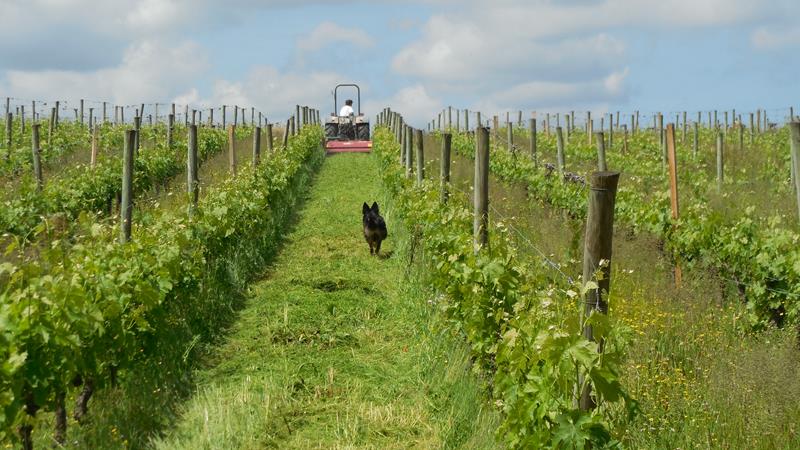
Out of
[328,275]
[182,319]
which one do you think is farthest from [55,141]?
[182,319]

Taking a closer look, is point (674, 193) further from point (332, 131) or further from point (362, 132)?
point (332, 131)

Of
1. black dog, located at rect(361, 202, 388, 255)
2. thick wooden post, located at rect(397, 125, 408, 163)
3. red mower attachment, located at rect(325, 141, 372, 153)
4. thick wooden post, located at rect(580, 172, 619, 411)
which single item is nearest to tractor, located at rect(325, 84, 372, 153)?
red mower attachment, located at rect(325, 141, 372, 153)

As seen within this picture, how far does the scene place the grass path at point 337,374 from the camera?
5.91 meters

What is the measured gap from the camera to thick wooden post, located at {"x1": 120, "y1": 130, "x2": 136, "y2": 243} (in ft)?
27.5

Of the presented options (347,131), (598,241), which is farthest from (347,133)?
(598,241)

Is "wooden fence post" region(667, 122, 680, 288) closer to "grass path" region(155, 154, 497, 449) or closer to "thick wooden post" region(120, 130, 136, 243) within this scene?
"grass path" region(155, 154, 497, 449)

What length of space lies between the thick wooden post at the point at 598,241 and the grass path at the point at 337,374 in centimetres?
157

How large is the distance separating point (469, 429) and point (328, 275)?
5.54 m

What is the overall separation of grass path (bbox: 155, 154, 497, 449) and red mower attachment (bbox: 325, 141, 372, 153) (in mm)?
22424

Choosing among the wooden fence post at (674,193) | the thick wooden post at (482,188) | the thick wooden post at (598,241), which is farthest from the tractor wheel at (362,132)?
the thick wooden post at (598,241)

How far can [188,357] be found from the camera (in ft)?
25.4

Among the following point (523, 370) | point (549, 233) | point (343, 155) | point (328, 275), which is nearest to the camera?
point (523, 370)

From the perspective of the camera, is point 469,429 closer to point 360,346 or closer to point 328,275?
point 360,346

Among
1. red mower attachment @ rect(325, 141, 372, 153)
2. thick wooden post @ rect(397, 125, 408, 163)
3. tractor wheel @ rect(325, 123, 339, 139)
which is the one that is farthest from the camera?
tractor wheel @ rect(325, 123, 339, 139)
